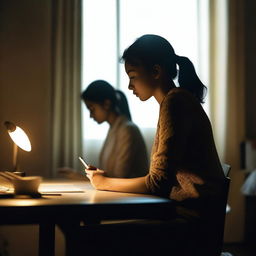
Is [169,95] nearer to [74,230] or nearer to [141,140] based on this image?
[74,230]

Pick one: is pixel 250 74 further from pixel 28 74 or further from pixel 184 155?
pixel 184 155

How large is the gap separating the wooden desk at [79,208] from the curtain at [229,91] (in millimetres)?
2562

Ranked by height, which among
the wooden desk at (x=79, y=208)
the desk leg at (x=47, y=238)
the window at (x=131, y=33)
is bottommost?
the desk leg at (x=47, y=238)

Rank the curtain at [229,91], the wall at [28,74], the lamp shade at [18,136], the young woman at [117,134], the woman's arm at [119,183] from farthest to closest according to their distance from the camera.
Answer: the curtain at [229,91] < the wall at [28,74] < the young woman at [117,134] < the lamp shade at [18,136] < the woman's arm at [119,183]

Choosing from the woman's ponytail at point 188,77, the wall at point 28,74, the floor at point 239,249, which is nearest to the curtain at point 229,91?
the floor at point 239,249

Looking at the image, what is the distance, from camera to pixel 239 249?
142 inches

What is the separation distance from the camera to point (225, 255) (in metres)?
1.86

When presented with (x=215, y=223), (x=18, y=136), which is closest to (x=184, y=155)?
(x=215, y=223)

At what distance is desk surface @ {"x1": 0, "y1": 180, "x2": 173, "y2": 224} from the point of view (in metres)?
1.19

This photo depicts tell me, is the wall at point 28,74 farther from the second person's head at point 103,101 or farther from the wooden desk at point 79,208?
the wooden desk at point 79,208

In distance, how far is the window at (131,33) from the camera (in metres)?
3.70

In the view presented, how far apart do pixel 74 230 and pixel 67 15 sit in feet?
8.52

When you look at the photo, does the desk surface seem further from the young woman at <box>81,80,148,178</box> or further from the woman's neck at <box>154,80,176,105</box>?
the young woman at <box>81,80,148,178</box>

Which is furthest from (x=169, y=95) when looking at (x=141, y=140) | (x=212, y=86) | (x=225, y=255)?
(x=212, y=86)
